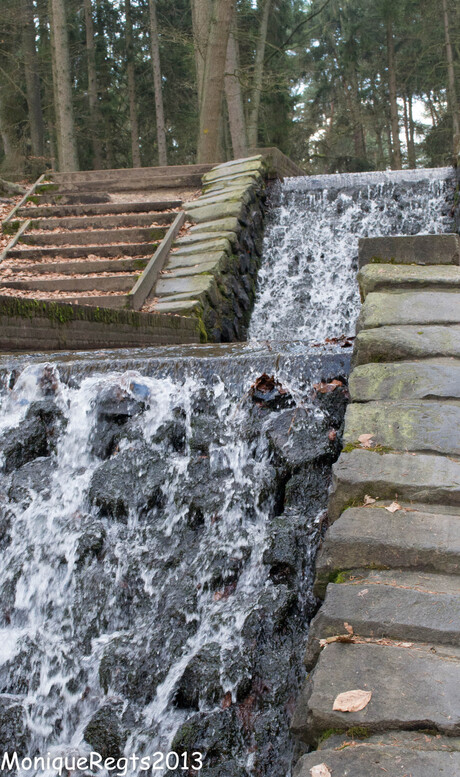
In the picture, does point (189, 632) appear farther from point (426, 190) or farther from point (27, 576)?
point (426, 190)

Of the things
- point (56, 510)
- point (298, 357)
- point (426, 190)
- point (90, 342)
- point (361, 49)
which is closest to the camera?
point (56, 510)

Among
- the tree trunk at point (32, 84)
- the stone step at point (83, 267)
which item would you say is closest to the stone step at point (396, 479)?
the stone step at point (83, 267)

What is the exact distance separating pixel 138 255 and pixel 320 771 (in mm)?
8440

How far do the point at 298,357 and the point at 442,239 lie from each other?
1.26m

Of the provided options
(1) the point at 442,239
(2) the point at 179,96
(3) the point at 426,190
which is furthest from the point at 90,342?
(2) the point at 179,96

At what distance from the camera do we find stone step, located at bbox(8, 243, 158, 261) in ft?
31.2

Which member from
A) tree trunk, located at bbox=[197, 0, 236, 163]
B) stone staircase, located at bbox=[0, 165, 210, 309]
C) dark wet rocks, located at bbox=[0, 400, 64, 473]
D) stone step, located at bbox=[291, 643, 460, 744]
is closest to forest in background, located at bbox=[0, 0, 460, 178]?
tree trunk, located at bbox=[197, 0, 236, 163]

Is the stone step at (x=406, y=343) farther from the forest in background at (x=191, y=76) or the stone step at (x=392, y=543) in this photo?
the forest in background at (x=191, y=76)

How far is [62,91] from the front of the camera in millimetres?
14578

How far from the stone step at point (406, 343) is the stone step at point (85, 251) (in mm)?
6232

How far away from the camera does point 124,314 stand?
671 centimetres

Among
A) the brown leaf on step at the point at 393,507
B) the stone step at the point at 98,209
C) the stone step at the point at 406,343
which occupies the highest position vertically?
the stone step at the point at 98,209

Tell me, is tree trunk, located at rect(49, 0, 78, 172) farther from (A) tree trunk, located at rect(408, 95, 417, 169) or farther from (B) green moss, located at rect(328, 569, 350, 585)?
(A) tree trunk, located at rect(408, 95, 417, 169)

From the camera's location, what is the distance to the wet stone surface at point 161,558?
10.4 feet
